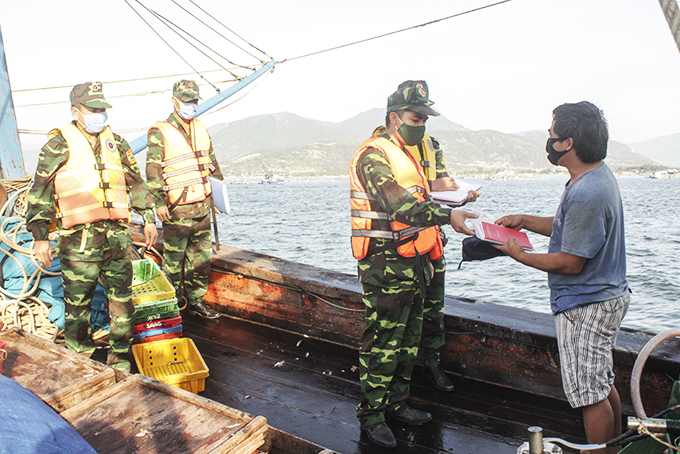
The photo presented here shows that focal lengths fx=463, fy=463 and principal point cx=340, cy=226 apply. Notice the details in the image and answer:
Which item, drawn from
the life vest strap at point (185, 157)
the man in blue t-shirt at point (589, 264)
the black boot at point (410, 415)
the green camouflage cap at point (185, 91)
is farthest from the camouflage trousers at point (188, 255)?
the man in blue t-shirt at point (589, 264)

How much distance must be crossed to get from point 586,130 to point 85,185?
9.70 ft

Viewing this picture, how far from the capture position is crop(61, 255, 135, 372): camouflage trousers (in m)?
3.17

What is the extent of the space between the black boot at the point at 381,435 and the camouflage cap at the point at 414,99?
5.54 feet

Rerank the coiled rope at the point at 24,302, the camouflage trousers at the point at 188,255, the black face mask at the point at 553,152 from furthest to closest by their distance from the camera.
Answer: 1. the camouflage trousers at the point at 188,255
2. the coiled rope at the point at 24,302
3. the black face mask at the point at 553,152

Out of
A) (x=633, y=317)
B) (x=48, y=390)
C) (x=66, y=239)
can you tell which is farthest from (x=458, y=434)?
(x=633, y=317)

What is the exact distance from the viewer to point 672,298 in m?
12.0

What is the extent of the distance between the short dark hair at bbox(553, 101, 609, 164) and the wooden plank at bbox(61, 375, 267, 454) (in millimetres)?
1733

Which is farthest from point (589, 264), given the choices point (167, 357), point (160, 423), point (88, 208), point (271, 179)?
point (271, 179)

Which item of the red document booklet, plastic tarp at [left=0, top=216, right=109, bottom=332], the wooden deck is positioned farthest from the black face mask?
plastic tarp at [left=0, top=216, right=109, bottom=332]

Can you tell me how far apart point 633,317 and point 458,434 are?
9.87m

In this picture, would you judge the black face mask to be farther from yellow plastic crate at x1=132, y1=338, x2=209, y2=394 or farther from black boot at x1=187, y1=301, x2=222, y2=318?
black boot at x1=187, y1=301, x2=222, y2=318

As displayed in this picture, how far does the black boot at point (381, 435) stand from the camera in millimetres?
2434

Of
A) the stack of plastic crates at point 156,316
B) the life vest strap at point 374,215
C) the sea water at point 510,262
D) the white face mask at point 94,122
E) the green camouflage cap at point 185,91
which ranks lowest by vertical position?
the sea water at point 510,262

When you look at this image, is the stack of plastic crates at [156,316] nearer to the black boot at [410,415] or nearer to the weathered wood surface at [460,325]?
the weathered wood surface at [460,325]
